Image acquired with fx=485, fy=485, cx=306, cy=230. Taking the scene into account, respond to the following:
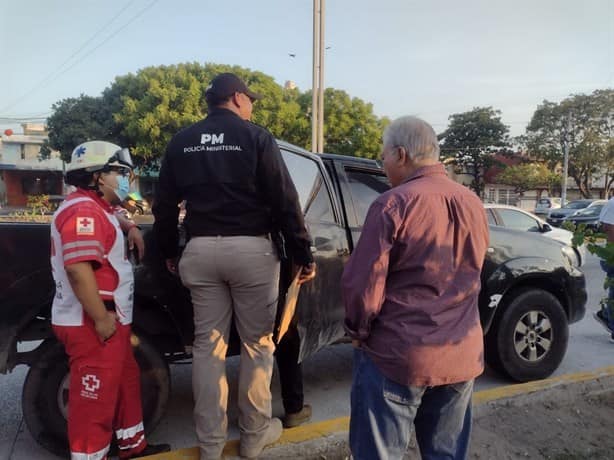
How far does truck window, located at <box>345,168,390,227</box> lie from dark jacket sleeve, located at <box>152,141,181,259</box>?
142 cm

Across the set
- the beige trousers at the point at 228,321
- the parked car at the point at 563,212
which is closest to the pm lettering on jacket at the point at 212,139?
the beige trousers at the point at 228,321

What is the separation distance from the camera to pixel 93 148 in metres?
2.49

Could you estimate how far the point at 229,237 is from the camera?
7.97ft

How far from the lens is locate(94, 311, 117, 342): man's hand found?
7.45 ft

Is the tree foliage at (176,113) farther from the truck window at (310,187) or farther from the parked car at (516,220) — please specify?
the truck window at (310,187)

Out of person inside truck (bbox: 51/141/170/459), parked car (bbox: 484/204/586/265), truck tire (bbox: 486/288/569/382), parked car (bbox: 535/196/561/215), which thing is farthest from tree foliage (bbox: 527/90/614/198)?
person inside truck (bbox: 51/141/170/459)

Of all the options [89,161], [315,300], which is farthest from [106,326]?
[315,300]

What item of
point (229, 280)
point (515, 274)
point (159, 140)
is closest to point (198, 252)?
point (229, 280)

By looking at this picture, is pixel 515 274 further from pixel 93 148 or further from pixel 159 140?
pixel 159 140

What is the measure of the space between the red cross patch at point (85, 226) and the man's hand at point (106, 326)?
40 cm

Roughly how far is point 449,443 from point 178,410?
2.17 m

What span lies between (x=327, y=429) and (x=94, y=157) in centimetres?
199

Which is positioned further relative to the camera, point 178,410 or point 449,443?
point 178,410

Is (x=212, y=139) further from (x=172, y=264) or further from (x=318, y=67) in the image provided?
(x=318, y=67)
